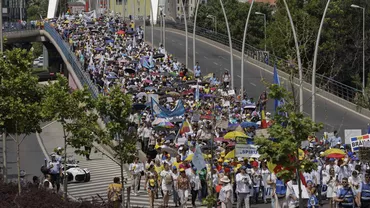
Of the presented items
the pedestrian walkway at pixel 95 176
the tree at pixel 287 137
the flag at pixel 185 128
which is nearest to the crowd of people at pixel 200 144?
the flag at pixel 185 128

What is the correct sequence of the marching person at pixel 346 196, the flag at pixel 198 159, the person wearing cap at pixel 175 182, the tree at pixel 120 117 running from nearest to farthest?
the tree at pixel 120 117
the marching person at pixel 346 196
the flag at pixel 198 159
the person wearing cap at pixel 175 182

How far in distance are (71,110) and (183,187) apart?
369 centimetres

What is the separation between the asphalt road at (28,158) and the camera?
39.8 meters

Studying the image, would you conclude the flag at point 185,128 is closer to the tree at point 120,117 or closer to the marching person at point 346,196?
the tree at point 120,117

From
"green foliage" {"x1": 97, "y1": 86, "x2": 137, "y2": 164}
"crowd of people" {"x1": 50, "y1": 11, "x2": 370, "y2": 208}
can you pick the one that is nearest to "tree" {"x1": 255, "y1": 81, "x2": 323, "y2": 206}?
"crowd of people" {"x1": 50, "y1": 11, "x2": 370, "y2": 208}

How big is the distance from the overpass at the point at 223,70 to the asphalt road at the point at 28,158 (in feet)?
12.4

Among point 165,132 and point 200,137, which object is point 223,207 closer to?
point 200,137

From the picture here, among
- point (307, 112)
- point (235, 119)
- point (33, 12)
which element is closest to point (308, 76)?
point (307, 112)

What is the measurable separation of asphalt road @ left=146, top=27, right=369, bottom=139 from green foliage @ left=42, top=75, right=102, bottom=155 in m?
5.73

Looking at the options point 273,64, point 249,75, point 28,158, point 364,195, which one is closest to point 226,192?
point 364,195

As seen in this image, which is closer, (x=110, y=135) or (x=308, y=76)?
(x=110, y=135)

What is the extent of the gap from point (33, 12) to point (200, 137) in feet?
527

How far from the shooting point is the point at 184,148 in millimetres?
33594

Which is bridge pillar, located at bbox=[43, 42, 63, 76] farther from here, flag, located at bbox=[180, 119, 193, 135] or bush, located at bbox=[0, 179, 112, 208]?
bush, located at bbox=[0, 179, 112, 208]
